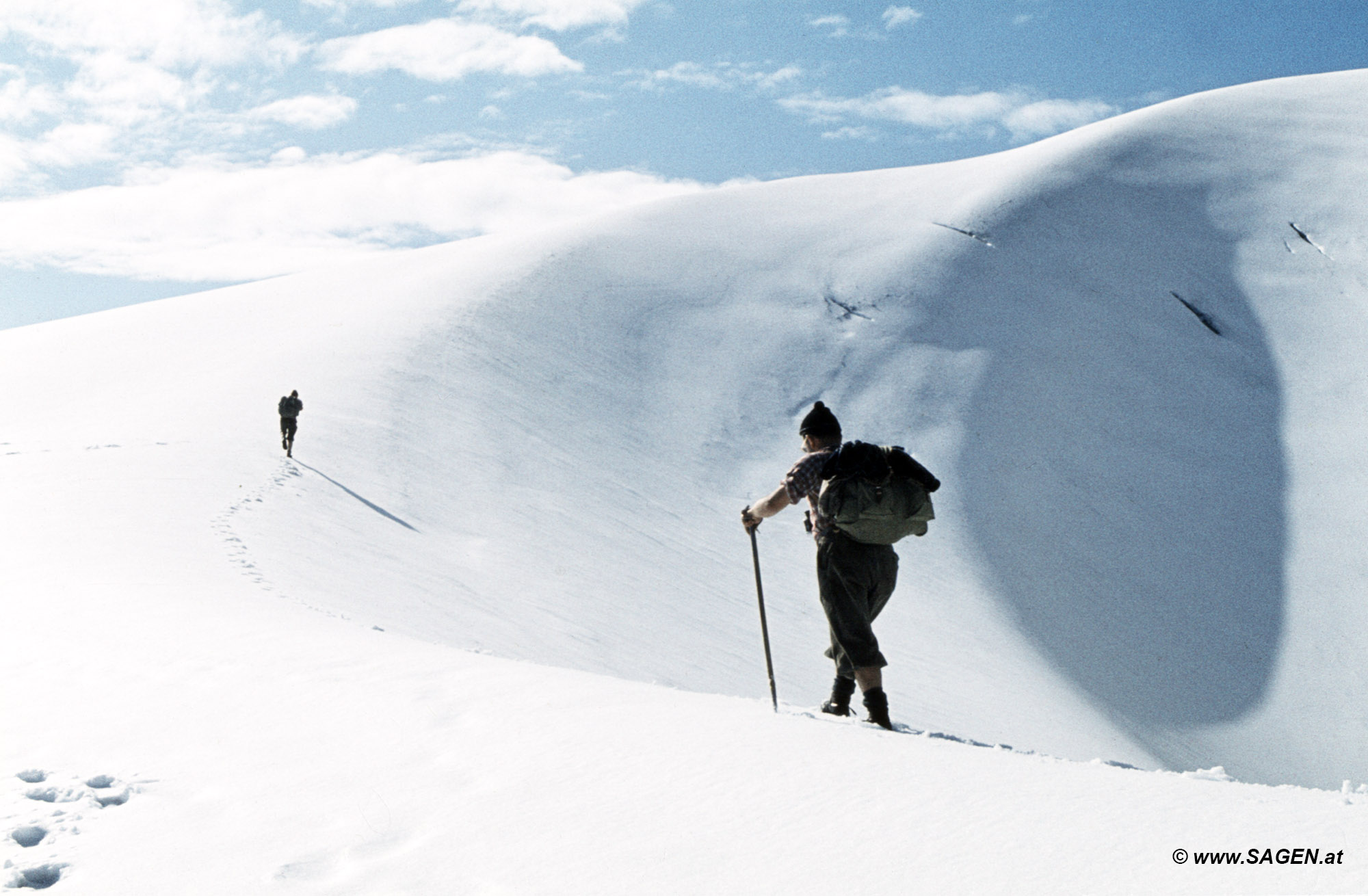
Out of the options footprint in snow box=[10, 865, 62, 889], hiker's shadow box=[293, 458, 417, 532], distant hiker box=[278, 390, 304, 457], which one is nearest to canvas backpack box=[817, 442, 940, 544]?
footprint in snow box=[10, 865, 62, 889]

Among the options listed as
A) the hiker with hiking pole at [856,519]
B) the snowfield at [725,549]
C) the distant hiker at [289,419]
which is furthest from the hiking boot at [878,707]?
the distant hiker at [289,419]

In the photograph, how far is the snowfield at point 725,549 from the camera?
289 centimetres

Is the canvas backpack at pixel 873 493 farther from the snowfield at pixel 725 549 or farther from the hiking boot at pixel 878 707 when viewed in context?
the snowfield at pixel 725 549

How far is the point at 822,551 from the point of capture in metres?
5.11

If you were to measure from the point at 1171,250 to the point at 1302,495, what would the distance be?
1352 centimetres

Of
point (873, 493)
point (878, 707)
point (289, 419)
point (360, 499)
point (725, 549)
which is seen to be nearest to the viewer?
point (873, 493)

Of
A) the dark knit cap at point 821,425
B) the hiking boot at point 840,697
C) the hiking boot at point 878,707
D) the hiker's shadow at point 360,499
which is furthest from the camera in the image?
the hiker's shadow at point 360,499

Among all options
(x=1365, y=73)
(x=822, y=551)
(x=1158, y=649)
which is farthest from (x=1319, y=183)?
(x=822, y=551)

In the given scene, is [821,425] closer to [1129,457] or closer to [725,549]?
[725,549]

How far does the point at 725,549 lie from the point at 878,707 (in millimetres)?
14917

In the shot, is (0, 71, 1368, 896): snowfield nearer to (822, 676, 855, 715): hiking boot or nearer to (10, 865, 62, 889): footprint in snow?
(10, 865, 62, 889): footprint in snow

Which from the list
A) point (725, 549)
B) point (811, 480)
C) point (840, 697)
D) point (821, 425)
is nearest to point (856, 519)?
point (811, 480)

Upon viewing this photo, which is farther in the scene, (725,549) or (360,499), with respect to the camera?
(725,549)

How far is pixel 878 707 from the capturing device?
16.2ft
